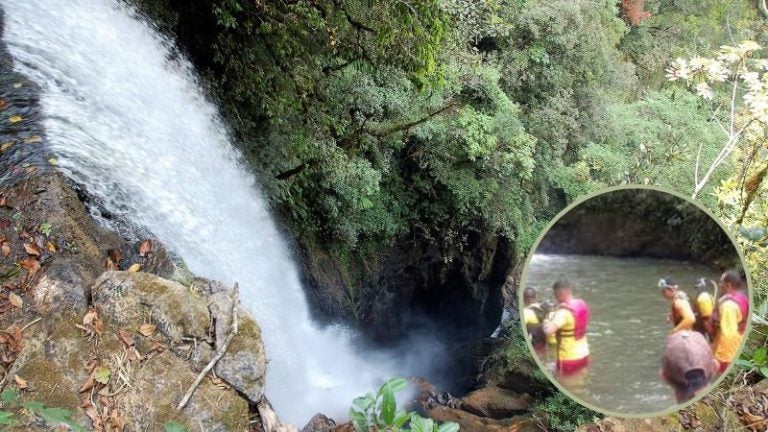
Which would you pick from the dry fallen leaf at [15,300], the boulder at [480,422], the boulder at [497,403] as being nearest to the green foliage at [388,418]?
the dry fallen leaf at [15,300]

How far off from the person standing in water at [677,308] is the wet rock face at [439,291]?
9478mm

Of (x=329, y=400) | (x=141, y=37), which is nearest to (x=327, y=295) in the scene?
(x=329, y=400)

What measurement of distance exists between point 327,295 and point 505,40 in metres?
6.24

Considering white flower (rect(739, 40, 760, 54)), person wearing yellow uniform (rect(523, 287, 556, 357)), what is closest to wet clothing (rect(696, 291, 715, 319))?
person wearing yellow uniform (rect(523, 287, 556, 357))

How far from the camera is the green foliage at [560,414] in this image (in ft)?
23.6

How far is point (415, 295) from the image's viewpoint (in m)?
13.2

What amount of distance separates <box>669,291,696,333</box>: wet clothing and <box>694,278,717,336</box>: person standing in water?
0.04 meters

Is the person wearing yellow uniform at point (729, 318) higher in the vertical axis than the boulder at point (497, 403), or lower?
higher

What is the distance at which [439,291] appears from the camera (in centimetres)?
1352

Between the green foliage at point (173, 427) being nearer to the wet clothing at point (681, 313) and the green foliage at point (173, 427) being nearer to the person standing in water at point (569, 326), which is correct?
the person standing in water at point (569, 326)

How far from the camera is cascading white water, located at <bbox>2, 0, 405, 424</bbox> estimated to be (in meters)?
4.45

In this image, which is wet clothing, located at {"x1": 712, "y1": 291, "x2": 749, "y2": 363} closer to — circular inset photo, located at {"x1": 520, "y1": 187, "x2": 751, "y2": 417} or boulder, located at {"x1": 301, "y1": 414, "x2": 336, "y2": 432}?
circular inset photo, located at {"x1": 520, "y1": 187, "x2": 751, "y2": 417}

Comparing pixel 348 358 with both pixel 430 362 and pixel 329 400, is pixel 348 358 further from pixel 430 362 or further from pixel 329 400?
pixel 430 362

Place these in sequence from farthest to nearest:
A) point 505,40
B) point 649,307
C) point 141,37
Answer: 1. point 505,40
2. point 141,37
3. point 649,307
